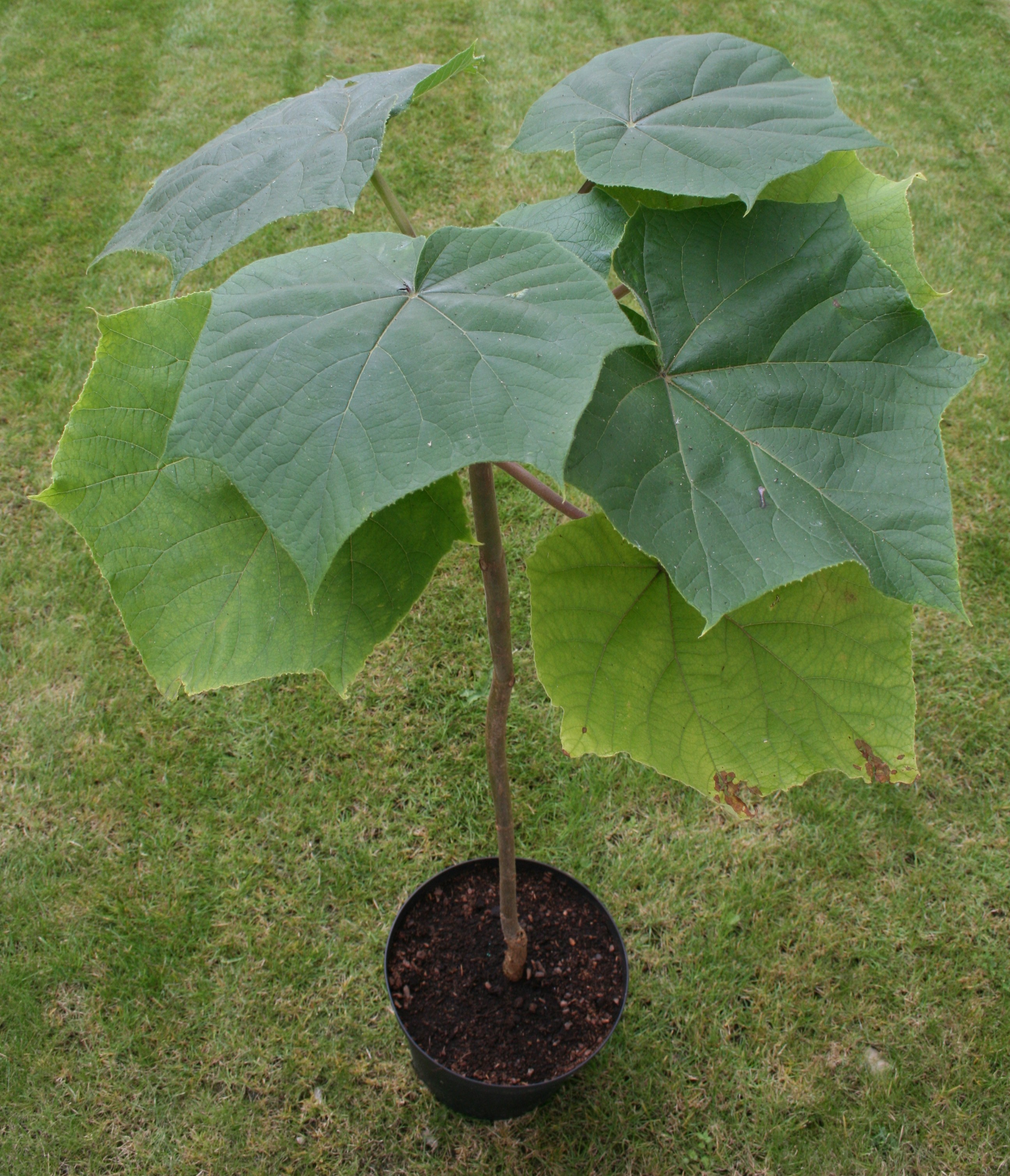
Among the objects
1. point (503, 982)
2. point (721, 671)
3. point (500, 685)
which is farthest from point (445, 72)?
point (503, 982)

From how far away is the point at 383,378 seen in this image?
820 mm

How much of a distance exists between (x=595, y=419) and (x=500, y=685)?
74 centimetres

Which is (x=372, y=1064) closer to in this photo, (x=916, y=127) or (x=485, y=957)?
(x=485, y=957)

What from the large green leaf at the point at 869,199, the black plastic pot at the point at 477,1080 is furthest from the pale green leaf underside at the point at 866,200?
the black plastic pot at the point at 477,1080

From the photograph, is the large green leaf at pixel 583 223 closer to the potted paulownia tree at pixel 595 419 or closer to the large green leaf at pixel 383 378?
the potted paulownia tree at pixel 595 419

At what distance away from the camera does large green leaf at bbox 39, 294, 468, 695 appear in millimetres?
1106

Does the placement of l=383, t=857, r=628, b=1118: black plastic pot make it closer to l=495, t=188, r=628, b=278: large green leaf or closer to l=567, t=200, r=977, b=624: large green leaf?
l=567, t=200, r=977, b=624: large green leaf

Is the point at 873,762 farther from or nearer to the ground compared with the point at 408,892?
farther from the ground

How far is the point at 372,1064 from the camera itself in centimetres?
234

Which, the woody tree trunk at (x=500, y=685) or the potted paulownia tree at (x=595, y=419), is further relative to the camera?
the woody tree trunk at (x=500, y=685)

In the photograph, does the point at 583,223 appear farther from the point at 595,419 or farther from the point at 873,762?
the point at 873,762

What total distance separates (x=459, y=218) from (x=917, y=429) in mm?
3894

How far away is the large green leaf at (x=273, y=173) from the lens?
94 centimetres

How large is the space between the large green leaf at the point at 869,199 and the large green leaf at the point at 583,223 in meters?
0.30
